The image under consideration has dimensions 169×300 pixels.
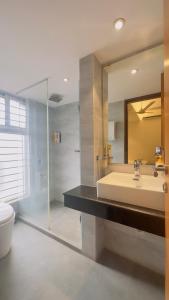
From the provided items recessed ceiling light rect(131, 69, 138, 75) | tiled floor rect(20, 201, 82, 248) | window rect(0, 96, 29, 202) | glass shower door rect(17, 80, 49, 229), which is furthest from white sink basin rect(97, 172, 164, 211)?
window rect(0, 96, 29, 202)

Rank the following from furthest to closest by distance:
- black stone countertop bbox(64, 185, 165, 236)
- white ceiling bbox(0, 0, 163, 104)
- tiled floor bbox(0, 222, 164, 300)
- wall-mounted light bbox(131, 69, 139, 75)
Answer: wall-mounted light bbox(131, 69, 139, 75)
tiled floor bbox(0, 222, 164, 300)
white ceiling bbox(0, 0, 163, 104)
black stone countertop bbox(64, 185, 165, 236)

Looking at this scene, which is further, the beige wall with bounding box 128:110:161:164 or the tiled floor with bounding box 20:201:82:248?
the tiled floor with bounding box 20:201:82:248

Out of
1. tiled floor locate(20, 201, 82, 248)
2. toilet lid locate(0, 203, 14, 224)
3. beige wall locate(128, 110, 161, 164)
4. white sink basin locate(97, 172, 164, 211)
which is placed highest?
beige wall locate(128, 110, 161, 164)

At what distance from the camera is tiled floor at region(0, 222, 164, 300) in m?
1.25

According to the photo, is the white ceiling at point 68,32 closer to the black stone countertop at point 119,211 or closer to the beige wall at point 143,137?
the beige wall at point 143,137

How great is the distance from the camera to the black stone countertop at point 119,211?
3.07ft

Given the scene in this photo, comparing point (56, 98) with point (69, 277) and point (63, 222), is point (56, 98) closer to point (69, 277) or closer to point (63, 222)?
point (63, 222)

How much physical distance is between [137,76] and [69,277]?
212cm

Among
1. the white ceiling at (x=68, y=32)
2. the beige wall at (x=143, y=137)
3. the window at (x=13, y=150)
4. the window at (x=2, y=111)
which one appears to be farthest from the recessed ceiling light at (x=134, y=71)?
the window at (x=2, y=111)

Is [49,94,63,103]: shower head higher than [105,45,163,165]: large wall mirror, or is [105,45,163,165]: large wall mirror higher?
[49,94,63,103]: shower head

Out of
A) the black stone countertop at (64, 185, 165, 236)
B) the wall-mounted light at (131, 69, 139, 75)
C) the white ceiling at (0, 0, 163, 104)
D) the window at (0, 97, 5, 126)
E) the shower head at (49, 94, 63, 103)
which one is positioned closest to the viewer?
the black stone countertop at (64, 185, 165, 236)

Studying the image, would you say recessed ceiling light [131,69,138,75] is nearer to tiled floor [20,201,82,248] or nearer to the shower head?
the shower head

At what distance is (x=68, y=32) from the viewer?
4.10ft

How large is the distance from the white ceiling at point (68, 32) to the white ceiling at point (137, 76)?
0.29 ft
